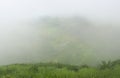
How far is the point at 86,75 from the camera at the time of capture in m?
185

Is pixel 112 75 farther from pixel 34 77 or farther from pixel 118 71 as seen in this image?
pixel 34 77

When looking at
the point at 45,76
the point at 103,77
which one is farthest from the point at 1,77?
the point at 103,77

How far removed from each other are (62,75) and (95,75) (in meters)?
18.0

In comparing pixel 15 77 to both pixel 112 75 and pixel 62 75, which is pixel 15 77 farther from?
pixel 112 75

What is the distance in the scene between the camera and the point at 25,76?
17725 centimetres

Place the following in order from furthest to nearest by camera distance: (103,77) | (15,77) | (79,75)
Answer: (79,75)
(15,77)
(103,77)

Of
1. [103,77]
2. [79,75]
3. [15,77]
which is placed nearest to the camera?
[103,77]

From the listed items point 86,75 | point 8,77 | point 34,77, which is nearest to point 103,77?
point 86,75

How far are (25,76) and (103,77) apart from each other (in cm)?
3943

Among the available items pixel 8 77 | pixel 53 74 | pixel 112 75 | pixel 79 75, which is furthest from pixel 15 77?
pixel 112 75

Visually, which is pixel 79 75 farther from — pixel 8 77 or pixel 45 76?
pixel 8 77

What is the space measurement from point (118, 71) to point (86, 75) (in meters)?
18.3

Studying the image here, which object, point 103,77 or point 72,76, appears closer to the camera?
point 103,77

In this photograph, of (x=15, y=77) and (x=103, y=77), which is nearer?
(x=103, y=77)
